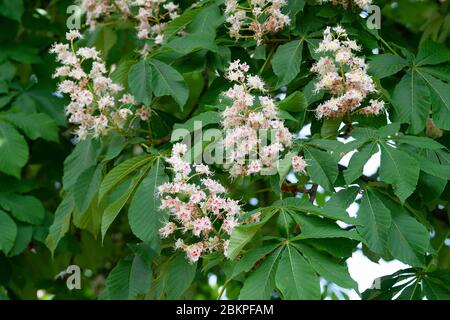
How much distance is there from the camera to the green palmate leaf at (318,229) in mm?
2275

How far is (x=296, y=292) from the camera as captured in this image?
214 cm

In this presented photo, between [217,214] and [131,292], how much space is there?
69 centimetres

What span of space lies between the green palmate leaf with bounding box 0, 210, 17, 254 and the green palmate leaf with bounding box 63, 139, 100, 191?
572 millimetres

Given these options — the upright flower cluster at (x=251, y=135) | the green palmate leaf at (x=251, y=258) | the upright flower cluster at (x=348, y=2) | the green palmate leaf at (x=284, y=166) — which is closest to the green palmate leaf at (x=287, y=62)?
the upright flower cluster at (x=348, y=2)

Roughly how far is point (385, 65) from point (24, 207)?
6.16 ft

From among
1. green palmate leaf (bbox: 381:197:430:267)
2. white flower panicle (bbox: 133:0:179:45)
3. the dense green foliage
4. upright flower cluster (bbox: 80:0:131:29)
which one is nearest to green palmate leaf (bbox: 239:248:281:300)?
the dense green foliage

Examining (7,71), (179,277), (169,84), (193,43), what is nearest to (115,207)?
(179,277)

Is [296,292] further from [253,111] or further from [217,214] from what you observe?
[253,111]

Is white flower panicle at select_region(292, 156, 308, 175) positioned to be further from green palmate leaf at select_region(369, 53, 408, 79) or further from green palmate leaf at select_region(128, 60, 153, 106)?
green palmate leaf at select_region(128, 60, 153, 106)

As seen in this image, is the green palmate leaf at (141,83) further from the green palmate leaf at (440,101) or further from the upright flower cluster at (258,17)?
the green palmate leaf at (440,101)

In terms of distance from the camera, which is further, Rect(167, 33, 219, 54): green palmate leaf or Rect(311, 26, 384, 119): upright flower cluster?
Rect(167, 33, 219, 54): green palmate leaf

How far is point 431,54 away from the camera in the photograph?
2.99 meters

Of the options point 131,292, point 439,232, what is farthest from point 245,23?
point 439,232

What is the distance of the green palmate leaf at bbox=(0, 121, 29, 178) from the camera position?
3.64 metres
